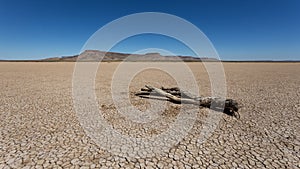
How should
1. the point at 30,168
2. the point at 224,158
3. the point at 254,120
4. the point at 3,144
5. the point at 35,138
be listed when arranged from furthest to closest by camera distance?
1. the point at 254,120
2. the point at 35,138
3. the point at 3,144
4. the point at 224,158
5. the point at 30,168

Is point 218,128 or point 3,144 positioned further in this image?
point 218,128

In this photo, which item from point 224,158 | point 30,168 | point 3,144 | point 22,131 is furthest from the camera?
point 22,131

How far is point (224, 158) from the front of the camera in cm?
393

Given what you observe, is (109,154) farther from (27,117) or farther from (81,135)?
(27,117)

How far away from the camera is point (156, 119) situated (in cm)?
665

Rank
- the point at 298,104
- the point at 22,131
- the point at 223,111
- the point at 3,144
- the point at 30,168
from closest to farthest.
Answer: the point at 30,168 < the point at 3,144 < the point at 22,131 < the point at 223,111 < the point at 298,104

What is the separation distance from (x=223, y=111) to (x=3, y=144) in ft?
23.5

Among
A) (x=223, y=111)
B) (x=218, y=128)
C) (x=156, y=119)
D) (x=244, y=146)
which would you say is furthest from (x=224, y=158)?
(x=223, y=111)

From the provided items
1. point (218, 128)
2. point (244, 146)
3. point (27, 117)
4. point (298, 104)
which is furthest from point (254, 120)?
point (27, 117)

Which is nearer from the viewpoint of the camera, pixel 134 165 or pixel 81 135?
pixel 134 165

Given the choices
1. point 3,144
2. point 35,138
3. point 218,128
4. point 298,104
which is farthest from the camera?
point 298,104

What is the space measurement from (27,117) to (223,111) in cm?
742

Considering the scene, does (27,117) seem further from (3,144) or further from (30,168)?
(30,168)

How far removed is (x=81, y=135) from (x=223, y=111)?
17.6 feet
